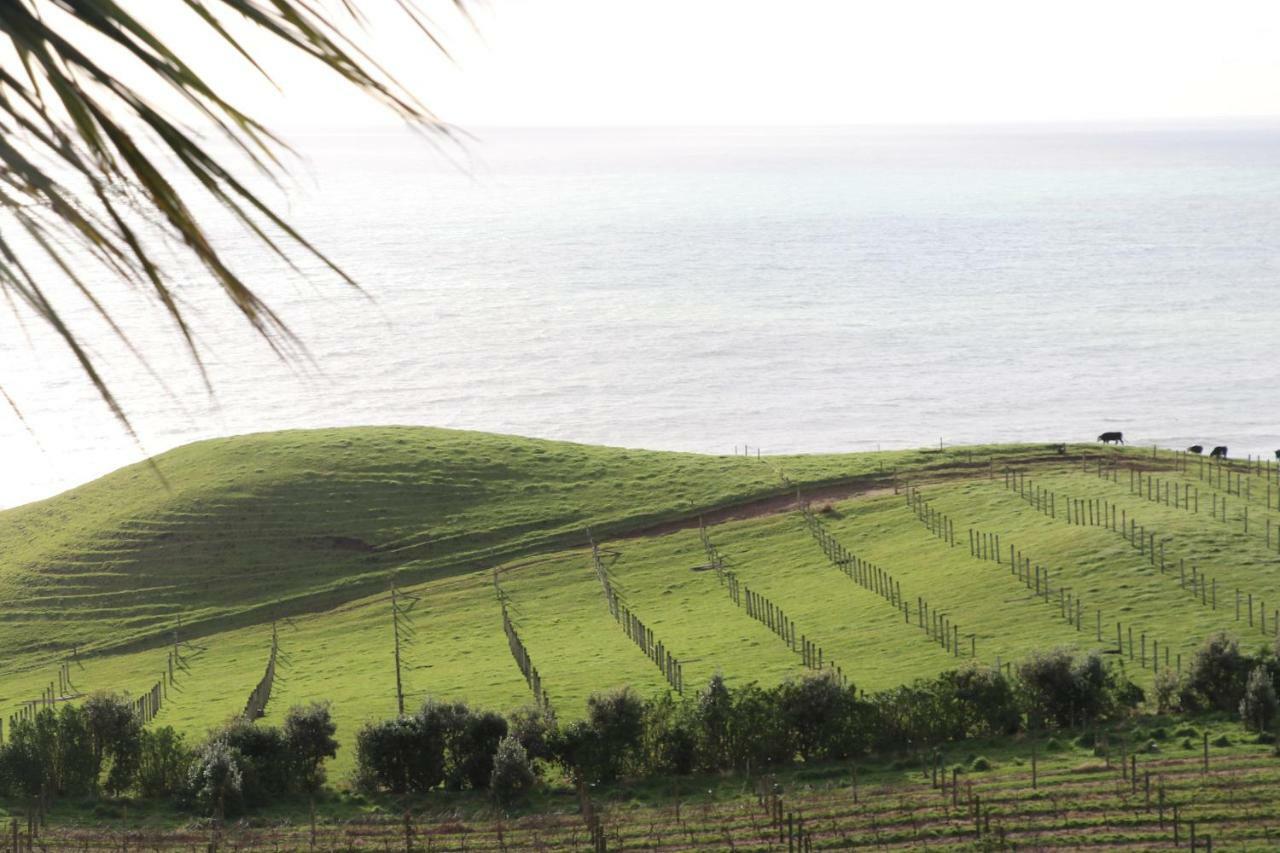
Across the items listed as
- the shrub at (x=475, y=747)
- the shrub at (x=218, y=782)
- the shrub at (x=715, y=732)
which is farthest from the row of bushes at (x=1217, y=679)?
the shrub at (x=218, y=782)

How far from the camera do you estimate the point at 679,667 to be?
53.6 m

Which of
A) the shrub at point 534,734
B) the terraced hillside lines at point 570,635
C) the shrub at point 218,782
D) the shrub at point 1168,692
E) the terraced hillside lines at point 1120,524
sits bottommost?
the shrub at point 218,782

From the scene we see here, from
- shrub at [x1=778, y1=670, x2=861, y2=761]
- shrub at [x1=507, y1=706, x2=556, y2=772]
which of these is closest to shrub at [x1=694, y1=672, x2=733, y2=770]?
shrub at [x1=778, y1=670, x2=861, y2=761]

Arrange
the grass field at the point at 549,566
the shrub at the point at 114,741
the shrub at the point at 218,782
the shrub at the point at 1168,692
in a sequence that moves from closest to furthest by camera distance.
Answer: the shrub at the point at 218,782
the shrub at the point at 1168,692
the shrub at the point at 114,741
the grass field at the point at 549,566

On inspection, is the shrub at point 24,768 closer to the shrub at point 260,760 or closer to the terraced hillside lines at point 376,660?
the shrub at point 260,760

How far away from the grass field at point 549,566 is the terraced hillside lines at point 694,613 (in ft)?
0.56

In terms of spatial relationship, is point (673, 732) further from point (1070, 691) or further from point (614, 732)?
point (1070, 691)

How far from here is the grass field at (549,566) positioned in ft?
179

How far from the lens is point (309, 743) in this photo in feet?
145

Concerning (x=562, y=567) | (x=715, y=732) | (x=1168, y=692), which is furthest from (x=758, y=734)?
(x=562, y=567)

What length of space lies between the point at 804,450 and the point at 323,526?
54949mm

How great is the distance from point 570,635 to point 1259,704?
29.1 meters

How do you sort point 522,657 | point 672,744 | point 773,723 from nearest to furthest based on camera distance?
point 672,744 → point 773,723 → point 522,657

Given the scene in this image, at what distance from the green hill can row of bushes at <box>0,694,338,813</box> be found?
213 centimetres
